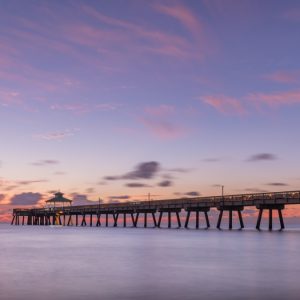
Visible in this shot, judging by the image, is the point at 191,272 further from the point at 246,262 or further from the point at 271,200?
the point at 271,200

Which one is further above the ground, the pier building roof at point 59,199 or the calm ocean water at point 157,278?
the pier building roof at point 59,199

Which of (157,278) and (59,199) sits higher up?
(59,199)

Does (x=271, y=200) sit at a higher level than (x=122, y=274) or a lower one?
higher

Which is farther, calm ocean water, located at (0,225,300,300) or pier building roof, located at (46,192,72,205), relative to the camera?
pier building roof, located at (46,192,72,205)

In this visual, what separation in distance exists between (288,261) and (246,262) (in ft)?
9.32

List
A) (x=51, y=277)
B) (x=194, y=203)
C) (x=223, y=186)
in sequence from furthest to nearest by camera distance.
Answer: (x=223, y=186) < (x=194, y=203) < (x=51, y=277)

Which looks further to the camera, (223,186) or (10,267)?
(223,186)

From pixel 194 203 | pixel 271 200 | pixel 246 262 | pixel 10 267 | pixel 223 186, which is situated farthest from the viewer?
pixel 223 186

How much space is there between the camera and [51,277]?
24.8 meters

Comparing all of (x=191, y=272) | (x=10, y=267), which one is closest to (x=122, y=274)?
(x=191, y=272)

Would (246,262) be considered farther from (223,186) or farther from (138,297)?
(223,186)

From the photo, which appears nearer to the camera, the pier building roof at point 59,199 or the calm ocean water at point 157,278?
the calm ocean water at point 157,278

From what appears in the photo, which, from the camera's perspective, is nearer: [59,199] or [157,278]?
[157,278]

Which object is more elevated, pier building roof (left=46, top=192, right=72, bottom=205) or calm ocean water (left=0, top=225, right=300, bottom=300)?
pier building roof (left=46, top=192, right=72, bottom=205)
